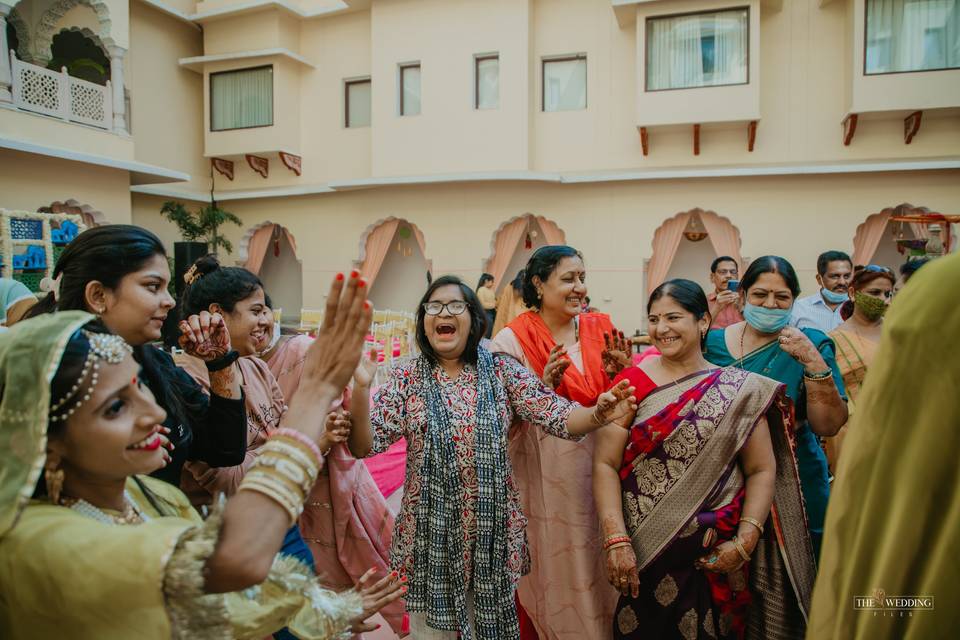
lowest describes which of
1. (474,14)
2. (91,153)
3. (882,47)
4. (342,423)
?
(342,423)

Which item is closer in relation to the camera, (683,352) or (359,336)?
(359,336)

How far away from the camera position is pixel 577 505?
2.46 m

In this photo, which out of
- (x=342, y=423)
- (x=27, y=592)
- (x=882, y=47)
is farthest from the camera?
(x=882, y=47)

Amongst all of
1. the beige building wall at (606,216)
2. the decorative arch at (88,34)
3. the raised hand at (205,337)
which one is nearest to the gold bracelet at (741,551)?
the raised hand at (205,337)

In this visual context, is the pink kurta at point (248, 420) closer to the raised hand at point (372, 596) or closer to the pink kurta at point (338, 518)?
the pink kurta at point (338, 518)

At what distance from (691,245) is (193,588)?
1068 cm

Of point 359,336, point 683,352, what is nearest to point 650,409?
point 683,352

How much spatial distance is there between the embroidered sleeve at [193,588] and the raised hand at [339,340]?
0.26 metres

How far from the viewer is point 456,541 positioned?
1.95 meters

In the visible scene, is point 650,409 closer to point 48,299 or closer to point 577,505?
point 577,505

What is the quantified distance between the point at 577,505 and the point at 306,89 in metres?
11.3

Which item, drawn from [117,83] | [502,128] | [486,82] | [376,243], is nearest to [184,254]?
[117,83]

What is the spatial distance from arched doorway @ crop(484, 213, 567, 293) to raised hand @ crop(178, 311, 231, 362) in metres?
9.12

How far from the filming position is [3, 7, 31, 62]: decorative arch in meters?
9.05
